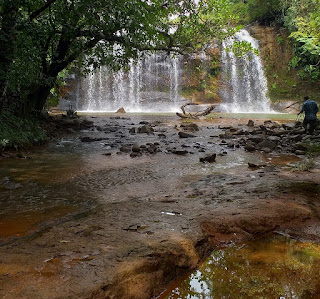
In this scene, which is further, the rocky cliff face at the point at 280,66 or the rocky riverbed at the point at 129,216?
the rocky cliff face at the point at 280,66

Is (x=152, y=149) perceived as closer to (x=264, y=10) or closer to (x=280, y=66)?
(x=280, y=66)

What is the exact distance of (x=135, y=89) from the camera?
106 feet

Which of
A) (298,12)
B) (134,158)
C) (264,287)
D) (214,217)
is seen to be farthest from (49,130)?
(298,12)

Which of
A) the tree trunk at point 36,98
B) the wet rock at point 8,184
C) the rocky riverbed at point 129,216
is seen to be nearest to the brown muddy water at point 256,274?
the rocky riverbed at point 129,216

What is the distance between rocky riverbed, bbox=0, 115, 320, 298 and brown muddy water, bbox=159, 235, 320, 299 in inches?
5.4

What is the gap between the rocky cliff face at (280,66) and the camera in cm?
3083

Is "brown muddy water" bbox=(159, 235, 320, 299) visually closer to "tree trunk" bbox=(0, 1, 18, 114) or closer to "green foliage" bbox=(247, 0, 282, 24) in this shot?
"tree trunk" bbox=(0, 1, 18, 114)

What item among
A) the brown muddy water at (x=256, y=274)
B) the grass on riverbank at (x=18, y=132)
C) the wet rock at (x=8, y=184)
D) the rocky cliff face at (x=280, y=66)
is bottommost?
the brown muddy water at (x=256, y=274)

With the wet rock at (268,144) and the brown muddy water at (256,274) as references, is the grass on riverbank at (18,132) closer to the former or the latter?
the brown muddy water at (256,274)

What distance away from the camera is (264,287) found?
1989 millimetres

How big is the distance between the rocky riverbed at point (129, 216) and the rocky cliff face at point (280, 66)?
26974 millimetres

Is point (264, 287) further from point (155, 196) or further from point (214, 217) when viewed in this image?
point (155, 196)

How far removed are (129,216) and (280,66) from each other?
3509 cm

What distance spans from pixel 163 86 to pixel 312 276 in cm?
3177
